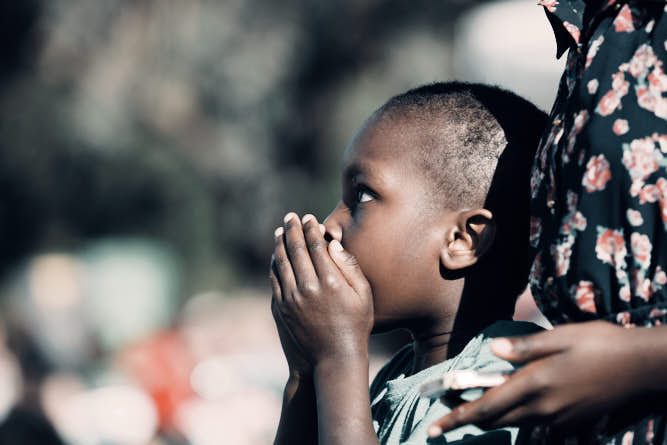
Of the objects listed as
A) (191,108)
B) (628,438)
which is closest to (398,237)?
(628,438)

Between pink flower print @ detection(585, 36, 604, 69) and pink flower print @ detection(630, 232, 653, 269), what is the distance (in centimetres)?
37

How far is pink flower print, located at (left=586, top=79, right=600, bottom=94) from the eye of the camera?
1674 mm

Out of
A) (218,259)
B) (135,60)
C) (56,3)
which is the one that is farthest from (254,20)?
(218,259)

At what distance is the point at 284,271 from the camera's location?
223 cm

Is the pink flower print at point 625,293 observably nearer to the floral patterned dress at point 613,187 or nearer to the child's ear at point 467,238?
the floral patterned dress at point 613,187

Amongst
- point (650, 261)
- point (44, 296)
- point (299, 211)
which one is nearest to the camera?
point (650, 261)

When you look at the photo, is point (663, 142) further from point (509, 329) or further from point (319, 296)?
point (319, 296)

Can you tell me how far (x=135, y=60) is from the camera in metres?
12.8

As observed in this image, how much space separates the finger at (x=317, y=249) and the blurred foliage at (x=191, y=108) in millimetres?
9813

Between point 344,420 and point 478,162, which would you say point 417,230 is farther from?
point 344,420

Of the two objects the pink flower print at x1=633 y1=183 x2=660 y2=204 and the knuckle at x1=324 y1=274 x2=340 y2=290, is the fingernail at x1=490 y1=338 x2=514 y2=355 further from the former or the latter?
the knuckle at x1=324 y1=274 x2=340 y2=290

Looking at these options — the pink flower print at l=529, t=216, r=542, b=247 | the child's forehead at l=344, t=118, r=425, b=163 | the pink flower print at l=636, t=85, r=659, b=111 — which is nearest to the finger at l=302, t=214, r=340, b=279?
the child's forehead at l=344, t=118, r=425, b=163

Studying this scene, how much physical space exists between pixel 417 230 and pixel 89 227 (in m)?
11.0

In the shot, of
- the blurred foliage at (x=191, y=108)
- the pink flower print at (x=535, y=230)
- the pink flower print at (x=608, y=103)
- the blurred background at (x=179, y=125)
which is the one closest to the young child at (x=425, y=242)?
the pink flower print at (x=535, y=230)
